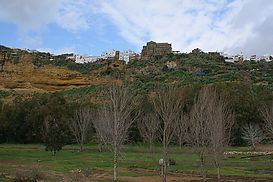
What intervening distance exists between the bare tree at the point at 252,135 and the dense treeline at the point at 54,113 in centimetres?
218

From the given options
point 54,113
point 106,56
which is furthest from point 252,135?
point 106,56

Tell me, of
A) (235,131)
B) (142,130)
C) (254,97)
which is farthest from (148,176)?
(254,97)

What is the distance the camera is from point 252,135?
47.7m

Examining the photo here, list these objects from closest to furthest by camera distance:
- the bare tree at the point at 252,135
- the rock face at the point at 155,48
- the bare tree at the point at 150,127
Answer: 1. the bare tree at the point at 150,127
2. the bare tree at the point at 252,135
3. the rock face at the point at 155,48

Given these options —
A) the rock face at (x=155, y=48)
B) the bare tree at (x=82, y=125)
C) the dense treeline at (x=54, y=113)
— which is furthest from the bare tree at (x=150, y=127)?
the rock face at (x=155, y=48)

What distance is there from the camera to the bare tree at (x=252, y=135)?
48.2 m

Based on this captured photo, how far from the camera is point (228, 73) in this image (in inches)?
3541

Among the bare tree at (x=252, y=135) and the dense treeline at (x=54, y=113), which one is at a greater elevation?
the dense treeline at (x=54, y=113)

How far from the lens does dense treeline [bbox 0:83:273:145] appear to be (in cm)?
5615

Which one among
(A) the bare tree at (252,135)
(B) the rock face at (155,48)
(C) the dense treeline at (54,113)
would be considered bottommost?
(A) the bare tree at (252,135)

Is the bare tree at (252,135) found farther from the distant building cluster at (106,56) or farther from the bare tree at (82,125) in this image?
the distant building cluster at (106,56)

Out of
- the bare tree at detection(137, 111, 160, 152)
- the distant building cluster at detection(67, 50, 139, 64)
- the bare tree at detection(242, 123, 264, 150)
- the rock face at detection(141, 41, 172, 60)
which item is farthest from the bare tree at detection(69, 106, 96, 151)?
the distant building cluster at detection(67, 50, 139, 64)

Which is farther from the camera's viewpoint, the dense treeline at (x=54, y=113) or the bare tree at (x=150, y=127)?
the dense treeline at (x=54, y=113)

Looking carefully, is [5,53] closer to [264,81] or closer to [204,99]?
[264,81]
